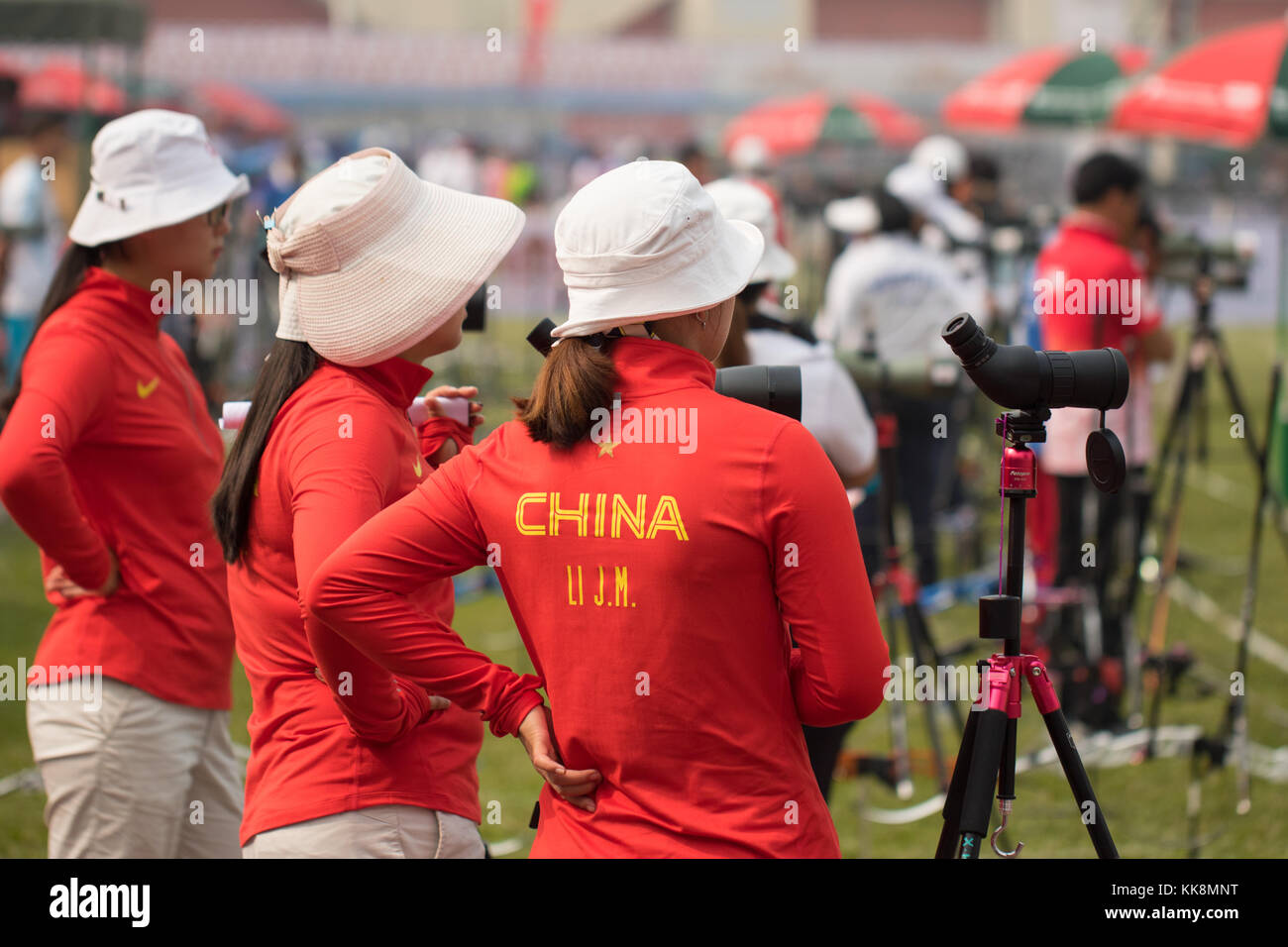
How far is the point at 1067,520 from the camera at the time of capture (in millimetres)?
5250

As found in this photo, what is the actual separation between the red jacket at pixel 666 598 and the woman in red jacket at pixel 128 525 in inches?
38.6

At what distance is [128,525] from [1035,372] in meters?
1.68

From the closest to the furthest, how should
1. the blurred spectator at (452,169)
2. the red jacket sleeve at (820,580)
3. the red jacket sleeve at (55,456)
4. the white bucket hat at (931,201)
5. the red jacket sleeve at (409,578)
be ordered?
the red jacket sleeve at (820,580) < the red jacket sleeve at (409,578) < the red jacket sleeve at (55,456) < the white bucket hat at (931,201) < the blurred spectator at (452,169)

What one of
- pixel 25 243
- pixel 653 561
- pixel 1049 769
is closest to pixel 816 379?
pixel 653 561

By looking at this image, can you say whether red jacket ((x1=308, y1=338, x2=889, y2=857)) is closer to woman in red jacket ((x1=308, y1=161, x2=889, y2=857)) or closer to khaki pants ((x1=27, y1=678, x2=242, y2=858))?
woman in red jacket ((x1=308, y1=161, x2=889, y2=857))

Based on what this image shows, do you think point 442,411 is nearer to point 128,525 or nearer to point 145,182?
point 128,525

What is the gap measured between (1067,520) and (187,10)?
38.0 metres

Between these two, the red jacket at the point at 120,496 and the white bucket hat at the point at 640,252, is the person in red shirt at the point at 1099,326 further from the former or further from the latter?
the white bucket hat at the point at 640,252

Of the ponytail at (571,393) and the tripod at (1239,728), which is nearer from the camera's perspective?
the ponytail at (571,393)

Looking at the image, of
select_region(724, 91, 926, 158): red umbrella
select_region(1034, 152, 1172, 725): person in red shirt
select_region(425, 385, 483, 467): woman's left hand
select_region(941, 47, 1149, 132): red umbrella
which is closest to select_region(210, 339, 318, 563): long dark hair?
select_region(425, 385, 483, 467): woman's left hand

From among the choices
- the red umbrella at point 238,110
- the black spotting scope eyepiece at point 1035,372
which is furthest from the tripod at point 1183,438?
the red umbrella at point 238,110

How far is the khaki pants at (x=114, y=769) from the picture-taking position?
253 cm

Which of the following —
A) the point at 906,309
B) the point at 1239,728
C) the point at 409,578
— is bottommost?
the point at 1239,728

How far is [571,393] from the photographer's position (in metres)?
1.73
